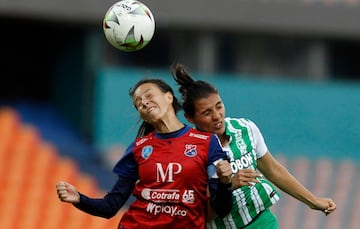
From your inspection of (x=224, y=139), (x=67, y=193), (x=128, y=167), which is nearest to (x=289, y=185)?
(x=224, y=139)

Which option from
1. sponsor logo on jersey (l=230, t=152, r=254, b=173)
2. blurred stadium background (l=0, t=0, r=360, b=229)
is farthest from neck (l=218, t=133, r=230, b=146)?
blurred stadium background (l=0, t=0, r=360, b=229)

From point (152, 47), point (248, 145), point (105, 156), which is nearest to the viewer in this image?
point (248, 145)

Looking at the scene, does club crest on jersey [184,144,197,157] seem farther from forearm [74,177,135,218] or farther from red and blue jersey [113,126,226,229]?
forearm [74,177,135,218]

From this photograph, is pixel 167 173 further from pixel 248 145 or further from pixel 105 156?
pixel 105 156

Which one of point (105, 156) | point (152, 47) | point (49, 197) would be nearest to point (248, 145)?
point (49, 197)

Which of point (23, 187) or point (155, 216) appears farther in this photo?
point (23, 187)

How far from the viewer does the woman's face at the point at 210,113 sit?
6.32 meters

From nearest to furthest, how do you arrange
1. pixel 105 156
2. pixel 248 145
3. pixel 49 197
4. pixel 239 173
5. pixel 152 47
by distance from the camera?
1. pixel 239 173
2. pixel 248 145
3. pixel 49 197
4. pixel 105 156
5. pixel 152 47

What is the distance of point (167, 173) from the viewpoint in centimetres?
606

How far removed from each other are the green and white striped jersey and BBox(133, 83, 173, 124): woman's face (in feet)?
1.45

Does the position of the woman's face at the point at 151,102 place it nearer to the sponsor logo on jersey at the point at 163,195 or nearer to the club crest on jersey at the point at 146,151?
the club crest on jersey at the point at 146,151

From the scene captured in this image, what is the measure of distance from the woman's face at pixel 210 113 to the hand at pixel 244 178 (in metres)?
0.46

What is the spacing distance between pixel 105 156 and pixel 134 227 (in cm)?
766

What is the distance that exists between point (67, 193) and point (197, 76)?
329 inches
